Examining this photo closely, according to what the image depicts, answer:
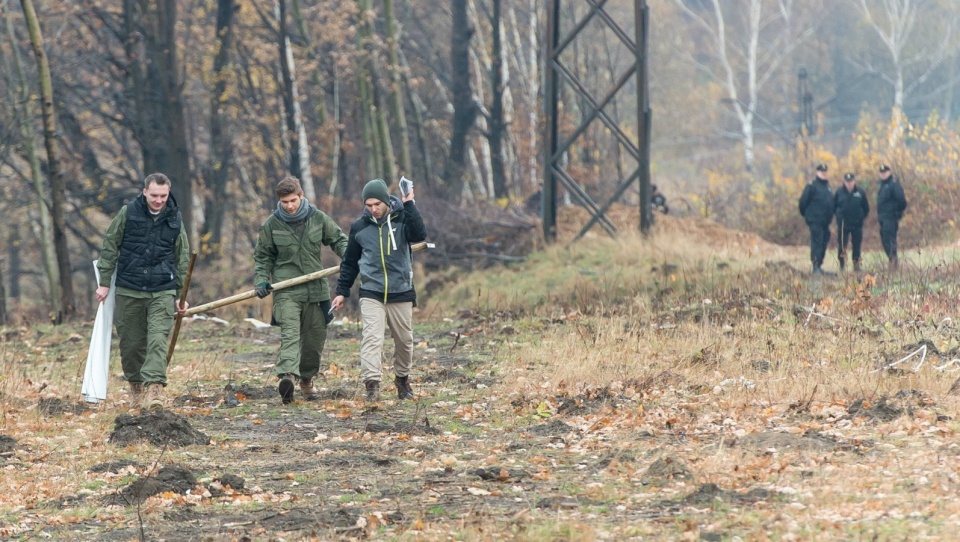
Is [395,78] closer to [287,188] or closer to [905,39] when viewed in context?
[287,188]

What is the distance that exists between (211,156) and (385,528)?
74.8 feet

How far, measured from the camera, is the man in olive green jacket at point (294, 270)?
34.3 ft

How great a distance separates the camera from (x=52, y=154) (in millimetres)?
19609

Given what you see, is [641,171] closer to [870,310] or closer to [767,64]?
[870,310]

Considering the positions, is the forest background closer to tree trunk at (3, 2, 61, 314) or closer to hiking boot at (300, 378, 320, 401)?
tree trunk at (3, 2, 61, 314)

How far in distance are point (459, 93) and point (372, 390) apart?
2014cm

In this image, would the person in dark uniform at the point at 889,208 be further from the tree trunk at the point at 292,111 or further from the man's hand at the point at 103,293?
the man's hand at the point at 103,293

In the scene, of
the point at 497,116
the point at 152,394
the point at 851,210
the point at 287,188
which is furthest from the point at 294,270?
the point at 497,116

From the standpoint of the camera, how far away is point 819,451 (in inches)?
303

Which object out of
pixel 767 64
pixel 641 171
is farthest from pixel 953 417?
pixel 767 64

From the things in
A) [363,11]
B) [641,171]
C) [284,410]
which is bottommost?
[284,410]

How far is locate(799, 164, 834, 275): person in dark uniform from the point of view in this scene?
65.5ft

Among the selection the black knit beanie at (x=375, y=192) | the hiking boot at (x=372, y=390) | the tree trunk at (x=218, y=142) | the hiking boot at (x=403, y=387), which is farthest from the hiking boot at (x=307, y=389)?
the tree trunk at (x=218, y=142)

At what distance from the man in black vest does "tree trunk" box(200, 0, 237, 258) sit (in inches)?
652
